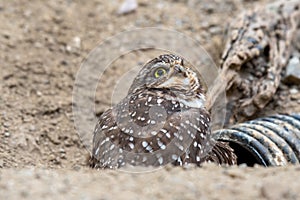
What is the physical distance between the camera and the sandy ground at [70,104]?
3.13 metres

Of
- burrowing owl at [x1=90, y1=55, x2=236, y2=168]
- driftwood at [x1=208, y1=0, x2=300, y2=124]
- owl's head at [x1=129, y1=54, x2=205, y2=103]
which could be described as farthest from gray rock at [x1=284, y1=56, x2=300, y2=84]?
owl's head at [x1=129, y1=54, x2=205, y2=103]

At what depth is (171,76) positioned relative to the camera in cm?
403

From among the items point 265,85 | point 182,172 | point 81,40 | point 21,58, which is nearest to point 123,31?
point 81,40

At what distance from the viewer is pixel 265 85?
16.8 feet

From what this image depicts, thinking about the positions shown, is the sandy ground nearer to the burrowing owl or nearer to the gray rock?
the gray rock

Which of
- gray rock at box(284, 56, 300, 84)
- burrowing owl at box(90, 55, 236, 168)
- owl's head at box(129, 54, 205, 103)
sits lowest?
burrowing owl at box(90, 55, 236, 168)

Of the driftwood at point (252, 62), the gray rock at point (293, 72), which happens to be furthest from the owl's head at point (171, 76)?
the gray rock at point (293, 72)

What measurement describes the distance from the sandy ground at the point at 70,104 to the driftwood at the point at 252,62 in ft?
0.88

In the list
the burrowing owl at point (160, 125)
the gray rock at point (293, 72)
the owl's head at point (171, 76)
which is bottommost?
the burrowing owl at point (160, 125)

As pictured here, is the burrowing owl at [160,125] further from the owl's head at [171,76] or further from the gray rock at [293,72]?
the gray rock at [293,72]

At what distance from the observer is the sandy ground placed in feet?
10.3

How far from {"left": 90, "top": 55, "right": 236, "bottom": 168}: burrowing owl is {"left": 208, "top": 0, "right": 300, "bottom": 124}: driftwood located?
2.86 feet

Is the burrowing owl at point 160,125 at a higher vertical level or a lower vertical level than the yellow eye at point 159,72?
lower

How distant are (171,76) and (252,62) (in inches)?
51.4
